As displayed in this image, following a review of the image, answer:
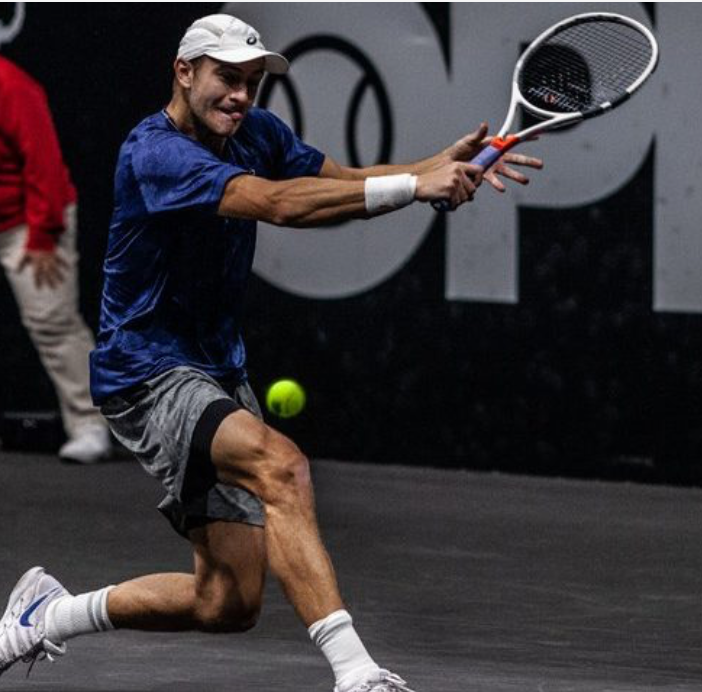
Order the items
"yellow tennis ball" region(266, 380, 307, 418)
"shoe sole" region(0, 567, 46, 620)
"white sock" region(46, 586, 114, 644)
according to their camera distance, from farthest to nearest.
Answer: "yellow tennis ball" region(266, 380, 307, 418) → "shoe sole" region(0, 567, 46, 620) → "white sock" region(46, 586, 114, 644)

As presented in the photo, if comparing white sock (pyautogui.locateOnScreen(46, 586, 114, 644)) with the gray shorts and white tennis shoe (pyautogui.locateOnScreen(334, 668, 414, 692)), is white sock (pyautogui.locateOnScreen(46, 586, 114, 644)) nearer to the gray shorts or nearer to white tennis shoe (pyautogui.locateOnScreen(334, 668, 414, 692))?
the gray shorts

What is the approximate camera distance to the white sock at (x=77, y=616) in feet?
21.7

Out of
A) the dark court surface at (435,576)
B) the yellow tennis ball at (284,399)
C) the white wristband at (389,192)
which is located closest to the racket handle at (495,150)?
the white wristband at (389,192)

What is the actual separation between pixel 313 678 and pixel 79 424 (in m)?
4.76

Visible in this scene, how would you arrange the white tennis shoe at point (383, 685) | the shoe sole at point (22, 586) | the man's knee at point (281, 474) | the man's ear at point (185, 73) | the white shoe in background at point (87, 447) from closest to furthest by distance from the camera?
the white tennis shoe at point (383, 685) < the man's knee at point (281, 474) < the man's ear at point (185, 73) < the shoe sole at point (22, 586) < the white shoe in background at point (87, 447)

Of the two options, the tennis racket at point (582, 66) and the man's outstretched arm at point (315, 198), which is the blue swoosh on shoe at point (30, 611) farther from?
the tennis racket at point (582, 66)

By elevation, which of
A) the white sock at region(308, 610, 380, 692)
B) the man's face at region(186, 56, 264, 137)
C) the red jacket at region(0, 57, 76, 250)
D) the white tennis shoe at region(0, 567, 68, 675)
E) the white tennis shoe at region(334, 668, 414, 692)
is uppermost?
the man's face at region(186, 56, 264, 137)

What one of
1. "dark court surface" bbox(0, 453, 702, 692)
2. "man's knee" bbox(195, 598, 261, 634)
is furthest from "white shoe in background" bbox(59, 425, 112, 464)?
"man's knee" bbox(195, 598, 261, 634)

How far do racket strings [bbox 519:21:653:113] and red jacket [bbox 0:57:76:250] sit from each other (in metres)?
4.37

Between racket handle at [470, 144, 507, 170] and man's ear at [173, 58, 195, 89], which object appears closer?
racket handle at [470, 144, 507, 170]

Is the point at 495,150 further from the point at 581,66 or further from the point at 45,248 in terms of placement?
the point at 45,248

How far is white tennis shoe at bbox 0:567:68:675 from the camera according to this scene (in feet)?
22.0

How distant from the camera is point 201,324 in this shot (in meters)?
6.50

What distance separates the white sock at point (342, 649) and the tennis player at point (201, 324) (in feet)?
0.89
